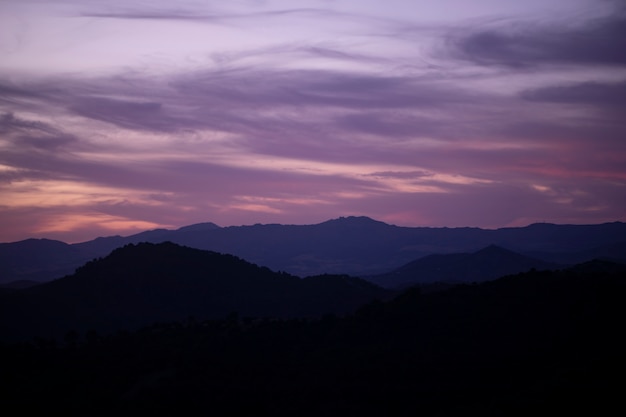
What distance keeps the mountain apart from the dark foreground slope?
8529cm

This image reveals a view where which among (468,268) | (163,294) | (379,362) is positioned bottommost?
(379,362)

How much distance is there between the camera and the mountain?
142900mm

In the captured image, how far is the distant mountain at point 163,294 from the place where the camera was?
79750 mm

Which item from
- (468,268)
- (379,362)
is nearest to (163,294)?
(379,362)

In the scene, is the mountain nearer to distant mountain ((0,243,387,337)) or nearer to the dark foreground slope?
distant mountain ((0,243,387,337))

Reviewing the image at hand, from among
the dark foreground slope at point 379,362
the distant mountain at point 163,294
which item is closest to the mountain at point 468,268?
the distant mountain at point 163,294

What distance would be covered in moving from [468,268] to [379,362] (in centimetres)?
11036

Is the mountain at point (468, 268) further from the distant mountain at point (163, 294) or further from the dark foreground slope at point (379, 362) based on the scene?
the dark foreground slope at point (379, 362)

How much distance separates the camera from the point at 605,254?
18225cm

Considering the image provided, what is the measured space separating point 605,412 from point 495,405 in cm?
528

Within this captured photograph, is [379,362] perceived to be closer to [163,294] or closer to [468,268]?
[163,294]

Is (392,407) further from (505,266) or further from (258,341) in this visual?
(505,266)

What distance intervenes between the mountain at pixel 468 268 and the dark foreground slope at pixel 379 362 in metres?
85.3

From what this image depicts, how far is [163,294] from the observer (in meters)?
87.4
